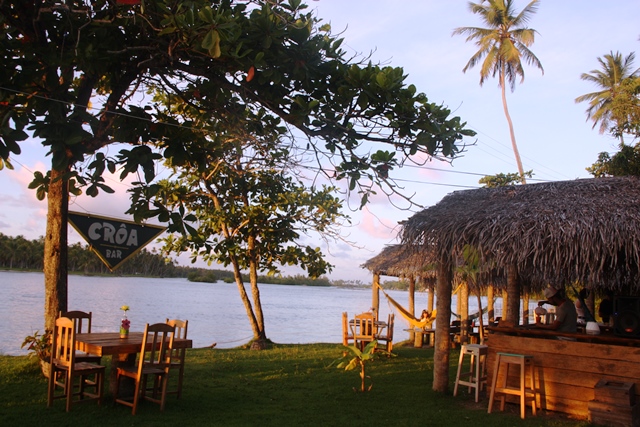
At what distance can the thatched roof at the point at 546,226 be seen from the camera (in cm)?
496

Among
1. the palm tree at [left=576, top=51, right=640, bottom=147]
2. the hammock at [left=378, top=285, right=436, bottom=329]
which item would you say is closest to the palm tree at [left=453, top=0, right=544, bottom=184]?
the palm tree at [left=576, top=51, right=640, bottom=147]

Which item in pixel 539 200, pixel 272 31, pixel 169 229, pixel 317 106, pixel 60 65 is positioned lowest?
pixel 169 229

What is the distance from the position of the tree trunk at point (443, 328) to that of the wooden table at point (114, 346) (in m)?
2.58

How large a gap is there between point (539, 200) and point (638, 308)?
1365mm

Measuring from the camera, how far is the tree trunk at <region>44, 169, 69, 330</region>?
17.4 feet

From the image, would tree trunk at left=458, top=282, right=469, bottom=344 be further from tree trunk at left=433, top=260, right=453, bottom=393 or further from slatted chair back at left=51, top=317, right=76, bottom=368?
slatted chair back at left=51, top=317, right=76, bottom=368

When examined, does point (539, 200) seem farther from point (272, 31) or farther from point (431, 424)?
point (272, 31)

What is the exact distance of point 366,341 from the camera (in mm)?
9086

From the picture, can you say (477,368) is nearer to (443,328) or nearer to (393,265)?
(443,328)

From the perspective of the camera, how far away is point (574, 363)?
5.16m

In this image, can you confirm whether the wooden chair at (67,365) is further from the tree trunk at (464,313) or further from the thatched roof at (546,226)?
the tree trunk at (464,313)

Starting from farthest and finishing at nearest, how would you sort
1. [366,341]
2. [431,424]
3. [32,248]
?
[32,248] < [366,341] < [431,424]

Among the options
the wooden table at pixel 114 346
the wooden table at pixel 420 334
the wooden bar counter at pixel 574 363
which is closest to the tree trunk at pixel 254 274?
the wooden table at pixel 420 334

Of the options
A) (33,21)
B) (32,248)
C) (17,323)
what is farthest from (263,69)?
(32,248)
